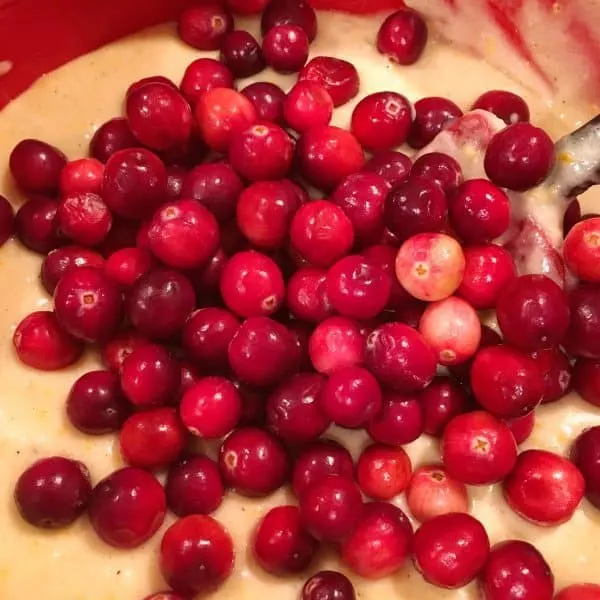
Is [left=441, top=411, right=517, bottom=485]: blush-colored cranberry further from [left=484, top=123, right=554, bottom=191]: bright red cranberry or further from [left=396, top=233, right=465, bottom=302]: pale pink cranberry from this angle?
[left=484, top=123, right=554, bottom=191]: bright red cranberry

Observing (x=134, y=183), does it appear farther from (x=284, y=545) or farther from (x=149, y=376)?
(x=284, y=545)

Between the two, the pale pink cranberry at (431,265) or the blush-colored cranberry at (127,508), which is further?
the pale pink cranberry at (431,265)

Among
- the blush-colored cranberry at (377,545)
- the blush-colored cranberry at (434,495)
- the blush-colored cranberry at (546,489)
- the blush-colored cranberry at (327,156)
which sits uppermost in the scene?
the blush-colored cranberry at (327,156)

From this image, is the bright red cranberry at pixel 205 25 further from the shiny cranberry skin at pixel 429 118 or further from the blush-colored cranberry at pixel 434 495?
the blush-colored cranberry at pixel 434 495

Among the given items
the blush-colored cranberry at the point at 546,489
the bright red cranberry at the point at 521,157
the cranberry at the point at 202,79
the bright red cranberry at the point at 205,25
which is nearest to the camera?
the blush-colored cranberry at the point at 546,489

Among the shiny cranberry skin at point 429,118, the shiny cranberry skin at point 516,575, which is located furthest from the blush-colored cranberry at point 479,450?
the shiny cranberry skin at point 429,118

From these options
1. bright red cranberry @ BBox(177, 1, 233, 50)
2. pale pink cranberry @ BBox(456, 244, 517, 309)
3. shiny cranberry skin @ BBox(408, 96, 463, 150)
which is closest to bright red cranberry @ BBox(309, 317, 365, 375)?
pale pink cranberry @ BBox(456, 244, 517, 309)

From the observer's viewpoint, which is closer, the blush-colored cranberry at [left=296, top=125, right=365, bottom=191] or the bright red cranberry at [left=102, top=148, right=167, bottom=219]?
the bright red cranberry at [left=102, top=148, right=167, bottom=219]

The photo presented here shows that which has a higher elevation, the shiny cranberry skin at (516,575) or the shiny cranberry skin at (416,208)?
the shiny cranberry skin at (416,208)
